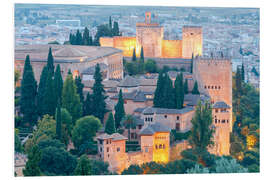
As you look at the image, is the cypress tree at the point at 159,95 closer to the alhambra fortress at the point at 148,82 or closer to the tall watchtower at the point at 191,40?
the alhambra fortress at the point at 148,82

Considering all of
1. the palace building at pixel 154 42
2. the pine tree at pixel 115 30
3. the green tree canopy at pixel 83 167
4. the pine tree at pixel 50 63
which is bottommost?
the green tree canopy at pixel 83 167

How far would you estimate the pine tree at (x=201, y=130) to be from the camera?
35062mm

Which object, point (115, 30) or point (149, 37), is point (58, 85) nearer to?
point (149, 37)

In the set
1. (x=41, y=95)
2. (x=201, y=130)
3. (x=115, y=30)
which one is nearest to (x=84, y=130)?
(x=41, y=95)

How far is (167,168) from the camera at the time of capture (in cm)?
3297

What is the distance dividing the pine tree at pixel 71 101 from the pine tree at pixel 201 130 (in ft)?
16.1

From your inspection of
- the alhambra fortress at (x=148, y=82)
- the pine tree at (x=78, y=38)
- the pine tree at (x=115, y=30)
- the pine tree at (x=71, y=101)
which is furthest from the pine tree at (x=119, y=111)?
the pine tree at (x=115, y=30)

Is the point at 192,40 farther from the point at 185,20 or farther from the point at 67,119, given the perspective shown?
the point at 67,119

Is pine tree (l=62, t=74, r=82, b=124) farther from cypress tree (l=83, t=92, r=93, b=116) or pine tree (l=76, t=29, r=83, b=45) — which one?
pine tree (l=76, t=29, r=83, b=45)

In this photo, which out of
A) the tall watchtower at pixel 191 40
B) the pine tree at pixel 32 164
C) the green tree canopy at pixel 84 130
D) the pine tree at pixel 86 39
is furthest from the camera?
the tall watchtower at pixel 191 40

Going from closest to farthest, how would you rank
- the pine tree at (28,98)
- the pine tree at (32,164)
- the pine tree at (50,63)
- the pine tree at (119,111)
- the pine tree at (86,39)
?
1. the pine tree at (32,164)
2. the pine tree at (119,111)
3. the pine tree at (28,98)
4. the pine tree at (50,63)
5. the pine tree at (86,39)

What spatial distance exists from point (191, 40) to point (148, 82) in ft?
34.9

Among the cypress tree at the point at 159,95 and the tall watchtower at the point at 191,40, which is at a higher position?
the tall watchtower at the point at 191,40

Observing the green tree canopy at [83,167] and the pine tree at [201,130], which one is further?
the pine tree at [201,130]
